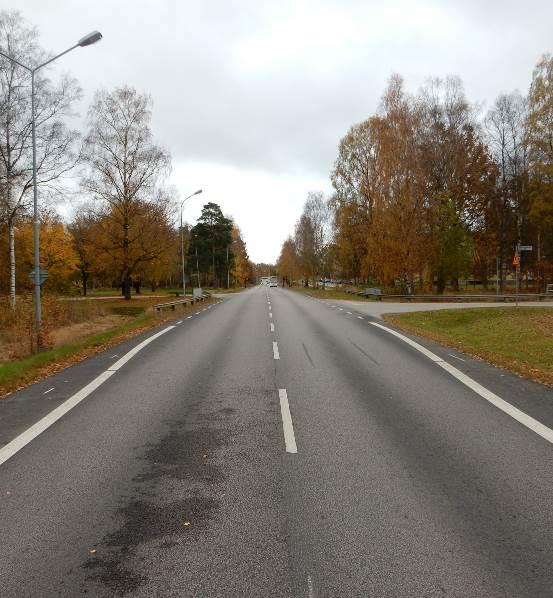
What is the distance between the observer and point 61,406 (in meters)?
6.99

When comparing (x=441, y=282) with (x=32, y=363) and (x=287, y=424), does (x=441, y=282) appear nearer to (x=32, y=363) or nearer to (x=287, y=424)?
(x=32, y=363)

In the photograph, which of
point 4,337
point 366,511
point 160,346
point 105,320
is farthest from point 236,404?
point 105,320

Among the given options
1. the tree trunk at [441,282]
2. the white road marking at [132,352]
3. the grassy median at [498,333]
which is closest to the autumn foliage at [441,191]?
the tree trunk at [441,282]

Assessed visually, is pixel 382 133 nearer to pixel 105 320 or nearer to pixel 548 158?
pixel 548 158

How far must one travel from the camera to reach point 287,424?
6035mm

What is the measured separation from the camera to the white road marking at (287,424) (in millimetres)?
5211

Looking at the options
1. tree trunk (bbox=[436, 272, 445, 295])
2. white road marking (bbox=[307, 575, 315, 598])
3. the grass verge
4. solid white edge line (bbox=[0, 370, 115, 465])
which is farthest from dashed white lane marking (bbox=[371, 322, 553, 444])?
tree trunk (bbox=[436, 272, 445, 295])

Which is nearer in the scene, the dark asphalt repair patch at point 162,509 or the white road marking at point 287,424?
the dark asphalt repair patch at point 162,509

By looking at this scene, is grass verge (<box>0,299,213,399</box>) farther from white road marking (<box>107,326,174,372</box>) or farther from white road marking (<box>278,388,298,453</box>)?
white road marking (<box>278,388,298,453</box>)

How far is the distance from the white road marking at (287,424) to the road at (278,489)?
4 centimetres

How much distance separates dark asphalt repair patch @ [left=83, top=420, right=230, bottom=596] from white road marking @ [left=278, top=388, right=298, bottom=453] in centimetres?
78

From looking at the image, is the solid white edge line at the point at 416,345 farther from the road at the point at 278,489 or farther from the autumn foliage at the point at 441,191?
the autumn foliage at the point at 441,191

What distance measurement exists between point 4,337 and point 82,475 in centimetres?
1572

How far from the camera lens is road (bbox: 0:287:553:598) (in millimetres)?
2945
